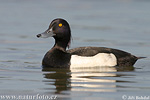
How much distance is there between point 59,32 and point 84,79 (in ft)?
7.28

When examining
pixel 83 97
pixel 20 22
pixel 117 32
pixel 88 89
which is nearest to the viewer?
pixel 83 97

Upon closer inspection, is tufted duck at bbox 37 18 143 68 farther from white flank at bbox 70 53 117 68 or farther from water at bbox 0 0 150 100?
water at bbox 0 0 150 100

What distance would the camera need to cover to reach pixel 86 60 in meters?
10.3

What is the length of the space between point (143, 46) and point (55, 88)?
5.75 meters

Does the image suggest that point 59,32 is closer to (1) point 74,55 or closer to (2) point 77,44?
(1) point 74,55

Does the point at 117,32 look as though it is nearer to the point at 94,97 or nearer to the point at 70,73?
the point at 70,73

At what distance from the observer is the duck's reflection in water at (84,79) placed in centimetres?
789

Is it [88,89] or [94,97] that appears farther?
[88,89]

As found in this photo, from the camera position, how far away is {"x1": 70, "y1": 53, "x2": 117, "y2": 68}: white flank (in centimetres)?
1020

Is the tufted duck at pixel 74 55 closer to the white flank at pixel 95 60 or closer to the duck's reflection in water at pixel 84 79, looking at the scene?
the white flank at pixel 95 60

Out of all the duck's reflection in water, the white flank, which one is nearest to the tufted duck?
the white flank

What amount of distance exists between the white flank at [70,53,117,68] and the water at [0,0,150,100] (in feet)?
0.69

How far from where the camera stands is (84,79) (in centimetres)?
874

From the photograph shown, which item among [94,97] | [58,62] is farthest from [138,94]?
[58,62]
